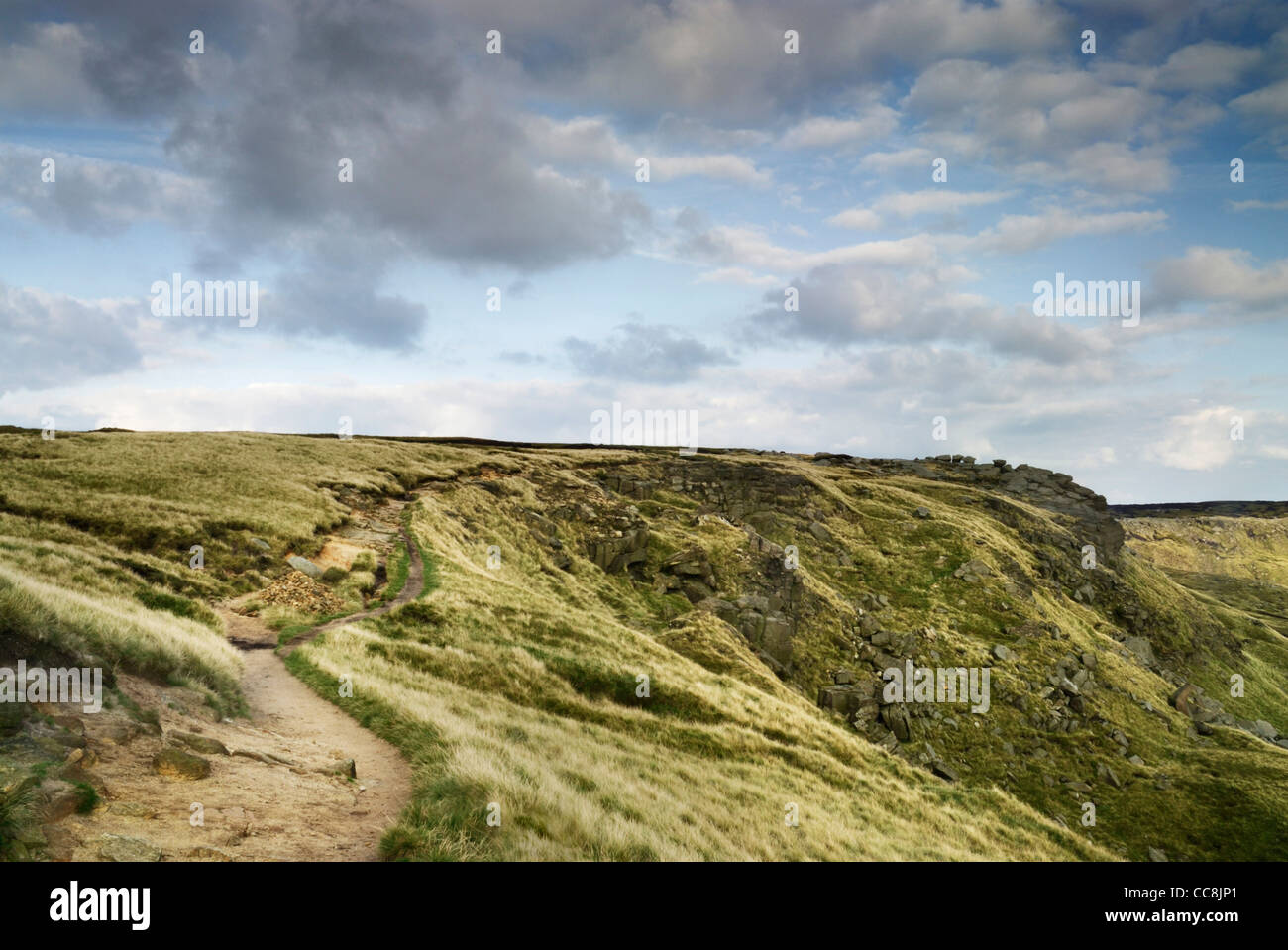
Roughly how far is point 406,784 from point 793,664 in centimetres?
3093

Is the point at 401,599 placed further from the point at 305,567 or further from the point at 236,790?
the point at 236,790

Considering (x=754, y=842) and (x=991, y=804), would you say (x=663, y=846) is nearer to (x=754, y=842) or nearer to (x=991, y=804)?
(x=754, y=842)

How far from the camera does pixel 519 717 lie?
18.2 meters

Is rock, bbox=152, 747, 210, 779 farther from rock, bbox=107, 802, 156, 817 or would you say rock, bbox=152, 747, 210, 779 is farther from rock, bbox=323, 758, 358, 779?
rock, bbox=323, 758, 358, 779

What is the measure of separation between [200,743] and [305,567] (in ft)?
70.0

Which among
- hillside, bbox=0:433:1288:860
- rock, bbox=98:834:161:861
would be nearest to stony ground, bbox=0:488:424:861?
rock, bbox=98:834:161:861

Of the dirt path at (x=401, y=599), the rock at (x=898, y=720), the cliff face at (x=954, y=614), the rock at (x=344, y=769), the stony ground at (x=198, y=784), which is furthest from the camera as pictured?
the cliff face at (x=954, y=614)

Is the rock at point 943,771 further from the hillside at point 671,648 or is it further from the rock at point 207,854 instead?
the rock at point 207,854

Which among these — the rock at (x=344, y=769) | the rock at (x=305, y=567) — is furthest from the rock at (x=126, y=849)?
the rock at (x=305, y=567)

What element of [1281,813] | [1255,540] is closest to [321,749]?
[1281,813]

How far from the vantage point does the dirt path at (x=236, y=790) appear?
7.32 metres

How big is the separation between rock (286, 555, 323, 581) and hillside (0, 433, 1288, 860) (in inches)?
34.4

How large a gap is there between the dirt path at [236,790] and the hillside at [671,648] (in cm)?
64

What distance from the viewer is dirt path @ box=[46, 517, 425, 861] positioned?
732 cm
